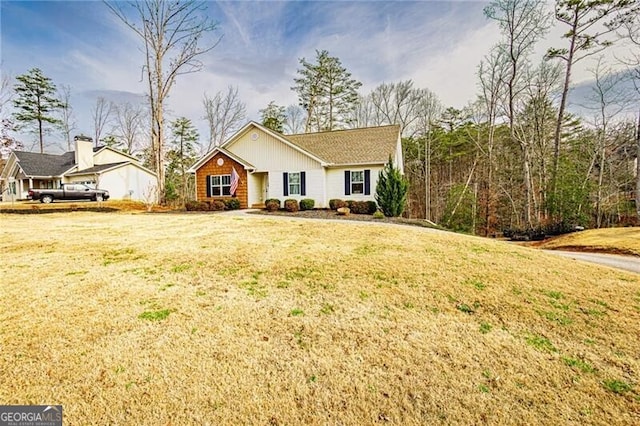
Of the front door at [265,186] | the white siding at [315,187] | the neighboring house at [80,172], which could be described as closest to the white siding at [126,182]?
the neighboring house at [80,172]

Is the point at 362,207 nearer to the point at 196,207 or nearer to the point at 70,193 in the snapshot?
the point at 196,207

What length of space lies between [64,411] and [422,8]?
51.8ft

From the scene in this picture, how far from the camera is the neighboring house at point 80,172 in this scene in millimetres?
Answer: 26469

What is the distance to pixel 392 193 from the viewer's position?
15.2m

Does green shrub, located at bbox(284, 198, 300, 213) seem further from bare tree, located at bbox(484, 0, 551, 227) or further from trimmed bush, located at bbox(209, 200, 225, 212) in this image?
bare tree, located at bbox(484, 0, 551, 227)

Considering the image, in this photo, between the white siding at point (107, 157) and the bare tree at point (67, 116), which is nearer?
the white siding at point (107, 157)

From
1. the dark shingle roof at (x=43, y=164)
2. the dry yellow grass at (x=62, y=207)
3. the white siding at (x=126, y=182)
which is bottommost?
the dry yellow grass at (x=62, y=207)

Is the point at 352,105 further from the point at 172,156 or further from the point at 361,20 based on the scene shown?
the point at 172,156

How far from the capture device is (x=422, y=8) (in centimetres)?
1196

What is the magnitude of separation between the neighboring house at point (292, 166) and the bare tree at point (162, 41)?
5.18 m

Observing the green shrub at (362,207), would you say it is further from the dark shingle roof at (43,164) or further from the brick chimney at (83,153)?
the dark shingle roof at (43,164)

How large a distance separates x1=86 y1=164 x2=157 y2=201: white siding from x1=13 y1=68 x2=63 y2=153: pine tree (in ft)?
40.6

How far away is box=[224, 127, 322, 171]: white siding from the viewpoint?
17547 mm

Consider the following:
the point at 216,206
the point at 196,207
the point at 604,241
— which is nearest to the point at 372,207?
the point at 216,206
